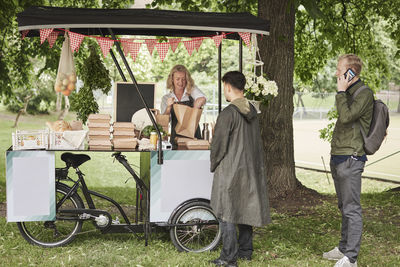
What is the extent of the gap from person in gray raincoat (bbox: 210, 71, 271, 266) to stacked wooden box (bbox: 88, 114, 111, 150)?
1.17 meters

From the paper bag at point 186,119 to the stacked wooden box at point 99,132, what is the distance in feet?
2.26

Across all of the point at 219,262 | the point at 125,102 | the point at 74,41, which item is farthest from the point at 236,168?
the point at 74,41

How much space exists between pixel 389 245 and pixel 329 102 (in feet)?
99.6

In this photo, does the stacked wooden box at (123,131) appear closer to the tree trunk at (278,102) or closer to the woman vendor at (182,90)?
the woman vendor at (182,90)

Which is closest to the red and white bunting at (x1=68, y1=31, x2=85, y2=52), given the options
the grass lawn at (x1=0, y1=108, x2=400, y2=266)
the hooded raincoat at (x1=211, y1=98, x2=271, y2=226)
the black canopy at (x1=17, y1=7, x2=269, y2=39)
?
the black canopy at (x1=17, y1=7, x2=269, y2=39)

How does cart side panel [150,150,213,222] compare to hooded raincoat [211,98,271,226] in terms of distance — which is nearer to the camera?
hooded raincoat [211,98,271,226]

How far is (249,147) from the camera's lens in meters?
4.50

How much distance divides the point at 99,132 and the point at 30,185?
79 cm

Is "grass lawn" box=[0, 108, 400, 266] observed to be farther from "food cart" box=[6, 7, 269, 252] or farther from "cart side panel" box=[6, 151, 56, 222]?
"cart side panel" box=[6, 151, 56, 222]

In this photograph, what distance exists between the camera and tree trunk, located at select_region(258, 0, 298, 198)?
794 centimetres

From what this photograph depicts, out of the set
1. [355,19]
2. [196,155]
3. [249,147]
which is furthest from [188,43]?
[355,19]

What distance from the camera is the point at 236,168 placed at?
4461 millimetres

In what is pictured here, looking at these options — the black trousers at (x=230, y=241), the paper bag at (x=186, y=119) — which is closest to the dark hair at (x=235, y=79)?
the paper bag at (x=186, y=119)

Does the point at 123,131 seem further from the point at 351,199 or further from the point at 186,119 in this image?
the point at 351,199
